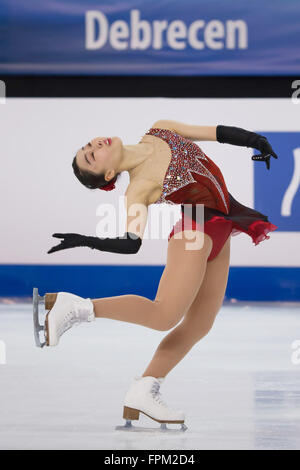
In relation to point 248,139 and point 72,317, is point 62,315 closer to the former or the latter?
point 72,317

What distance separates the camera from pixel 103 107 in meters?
7.39

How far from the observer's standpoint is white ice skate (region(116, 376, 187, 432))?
268 centimetres

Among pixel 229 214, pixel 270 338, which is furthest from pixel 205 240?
pixel 270 338

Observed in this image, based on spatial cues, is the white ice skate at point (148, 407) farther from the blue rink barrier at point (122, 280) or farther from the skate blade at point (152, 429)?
the blue rink barrier at point (122, 280)

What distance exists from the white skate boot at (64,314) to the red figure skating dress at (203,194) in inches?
14.6

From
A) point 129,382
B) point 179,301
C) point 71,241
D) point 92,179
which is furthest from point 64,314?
point 129,382

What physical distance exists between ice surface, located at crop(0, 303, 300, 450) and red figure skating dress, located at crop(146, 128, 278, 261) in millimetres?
606

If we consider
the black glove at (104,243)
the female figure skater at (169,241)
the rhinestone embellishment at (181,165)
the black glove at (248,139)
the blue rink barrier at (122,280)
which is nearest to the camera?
the black glove at (104,243)

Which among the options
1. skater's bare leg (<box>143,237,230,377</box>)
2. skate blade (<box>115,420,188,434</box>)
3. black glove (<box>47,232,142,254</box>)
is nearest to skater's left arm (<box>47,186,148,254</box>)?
black glove (<box>47,232,142,254</box>)

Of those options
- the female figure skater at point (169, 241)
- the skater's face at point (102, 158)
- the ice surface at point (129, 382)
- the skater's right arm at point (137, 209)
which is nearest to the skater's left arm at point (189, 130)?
the female figure skater at point (169, 241)

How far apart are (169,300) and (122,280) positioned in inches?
186

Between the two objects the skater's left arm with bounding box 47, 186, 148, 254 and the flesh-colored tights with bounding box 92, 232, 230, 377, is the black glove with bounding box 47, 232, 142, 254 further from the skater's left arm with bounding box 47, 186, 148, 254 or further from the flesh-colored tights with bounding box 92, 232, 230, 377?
the flesh-colored tights with bounding box 92, 232, 230, 377

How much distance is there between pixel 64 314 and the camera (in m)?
2.55

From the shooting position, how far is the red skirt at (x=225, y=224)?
2641 millimetres
